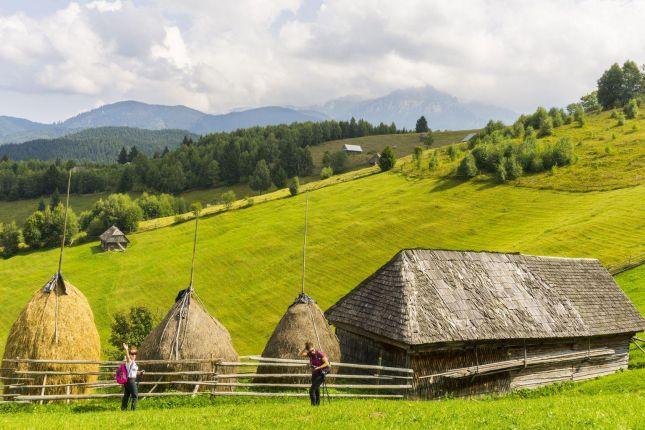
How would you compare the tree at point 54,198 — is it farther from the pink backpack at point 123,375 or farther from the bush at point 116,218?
the pink backpack at point 123,375

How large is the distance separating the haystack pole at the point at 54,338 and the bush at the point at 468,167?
75.8m

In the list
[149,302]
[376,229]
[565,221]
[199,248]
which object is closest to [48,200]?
[199,248]

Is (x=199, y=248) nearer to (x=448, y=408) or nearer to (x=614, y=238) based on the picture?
(x=614, y=238)

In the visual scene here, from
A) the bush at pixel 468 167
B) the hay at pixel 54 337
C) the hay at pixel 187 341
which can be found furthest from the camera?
the bush at pixel 468 167

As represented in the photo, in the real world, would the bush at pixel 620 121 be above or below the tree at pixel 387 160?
above

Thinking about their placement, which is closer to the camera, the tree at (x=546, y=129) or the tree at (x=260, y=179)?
the tree at (x=546, y=129)

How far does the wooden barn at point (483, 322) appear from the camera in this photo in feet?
62.3

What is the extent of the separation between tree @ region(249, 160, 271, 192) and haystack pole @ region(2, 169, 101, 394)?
108 metres

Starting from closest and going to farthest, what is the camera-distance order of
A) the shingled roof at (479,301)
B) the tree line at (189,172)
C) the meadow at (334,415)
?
1. the meadow at (334,415)
2. the shingled roof at (479,301)
3. the tree line at (189,172)

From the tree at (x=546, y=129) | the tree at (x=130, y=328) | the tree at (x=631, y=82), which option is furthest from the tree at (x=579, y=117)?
the tree at (x=130, y=328)

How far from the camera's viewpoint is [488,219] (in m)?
67.2

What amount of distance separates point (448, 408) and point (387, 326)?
5894mm

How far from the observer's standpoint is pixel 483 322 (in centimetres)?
1980

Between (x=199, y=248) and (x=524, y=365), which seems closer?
(x=524, y=365)
